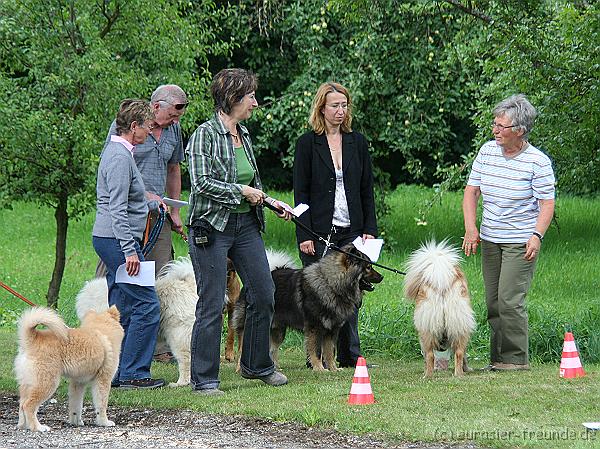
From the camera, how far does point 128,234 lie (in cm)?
742

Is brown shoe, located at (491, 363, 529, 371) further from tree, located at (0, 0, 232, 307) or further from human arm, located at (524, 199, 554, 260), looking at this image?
tree, located at (0, 0, 232, 307)

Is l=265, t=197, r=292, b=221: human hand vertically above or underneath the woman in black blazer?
underneath

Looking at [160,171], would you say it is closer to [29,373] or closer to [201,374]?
[201,374]

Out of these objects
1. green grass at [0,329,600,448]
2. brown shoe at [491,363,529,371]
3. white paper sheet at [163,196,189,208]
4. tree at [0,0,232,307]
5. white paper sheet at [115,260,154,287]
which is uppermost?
tree at [0,0,232,307]

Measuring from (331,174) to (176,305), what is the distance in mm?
1665

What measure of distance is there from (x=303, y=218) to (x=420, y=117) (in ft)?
28.5

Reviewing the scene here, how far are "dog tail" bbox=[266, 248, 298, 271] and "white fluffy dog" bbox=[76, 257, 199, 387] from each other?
105cm

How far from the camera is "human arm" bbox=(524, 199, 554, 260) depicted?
26.3ft

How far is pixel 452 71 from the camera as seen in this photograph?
54.4 feet

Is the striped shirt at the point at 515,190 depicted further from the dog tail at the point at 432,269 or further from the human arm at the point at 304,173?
the human arm at the point at 304,173

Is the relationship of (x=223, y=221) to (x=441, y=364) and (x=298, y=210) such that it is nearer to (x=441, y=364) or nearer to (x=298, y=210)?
(x=298, y=210)

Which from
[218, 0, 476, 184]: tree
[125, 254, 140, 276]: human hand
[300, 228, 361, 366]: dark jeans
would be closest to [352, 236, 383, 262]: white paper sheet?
[300, 228, 361, 366]: dark jeans

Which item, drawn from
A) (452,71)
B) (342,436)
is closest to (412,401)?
(342,436)

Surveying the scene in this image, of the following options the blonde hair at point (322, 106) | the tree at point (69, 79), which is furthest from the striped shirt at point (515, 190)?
the tree at point (69, 79)
